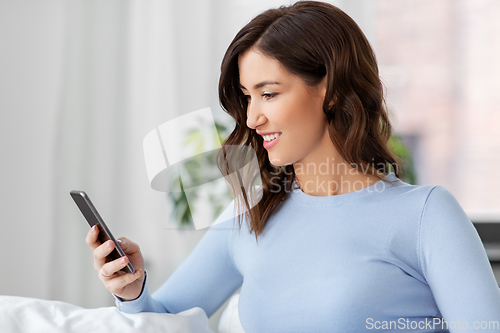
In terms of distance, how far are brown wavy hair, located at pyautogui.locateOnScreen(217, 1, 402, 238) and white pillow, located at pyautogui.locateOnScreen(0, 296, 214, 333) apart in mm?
253

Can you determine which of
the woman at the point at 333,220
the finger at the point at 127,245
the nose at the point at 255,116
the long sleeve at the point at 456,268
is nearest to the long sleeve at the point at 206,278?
the woman at the point at 333,220

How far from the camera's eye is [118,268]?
768 mm

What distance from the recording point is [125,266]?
79 centimetres

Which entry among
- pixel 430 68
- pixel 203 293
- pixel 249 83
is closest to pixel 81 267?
pixel 203 293

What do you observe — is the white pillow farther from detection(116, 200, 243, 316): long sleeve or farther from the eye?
the eye

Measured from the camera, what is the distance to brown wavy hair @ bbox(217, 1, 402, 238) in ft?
2.59

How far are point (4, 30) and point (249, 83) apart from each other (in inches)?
49.6

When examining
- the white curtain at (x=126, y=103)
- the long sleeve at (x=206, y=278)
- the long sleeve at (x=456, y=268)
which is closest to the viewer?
the long sleeve at (x=456, y=268)

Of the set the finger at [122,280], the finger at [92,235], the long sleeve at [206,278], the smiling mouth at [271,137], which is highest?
the smiling mouth at [271,137]

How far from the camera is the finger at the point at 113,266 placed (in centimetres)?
76

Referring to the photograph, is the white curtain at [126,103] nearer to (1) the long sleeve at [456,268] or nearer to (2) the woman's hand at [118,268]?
(2) the woman's hand at [118,268]

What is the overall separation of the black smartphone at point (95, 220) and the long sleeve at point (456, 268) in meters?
0.53

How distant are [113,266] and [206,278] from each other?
0.27 metres

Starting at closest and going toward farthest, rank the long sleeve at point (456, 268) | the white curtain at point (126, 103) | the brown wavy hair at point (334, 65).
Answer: the long sleeve at point (456, 268) < the brown wavy hair at point (334, 65) < the white curtain at point (126, 103)
